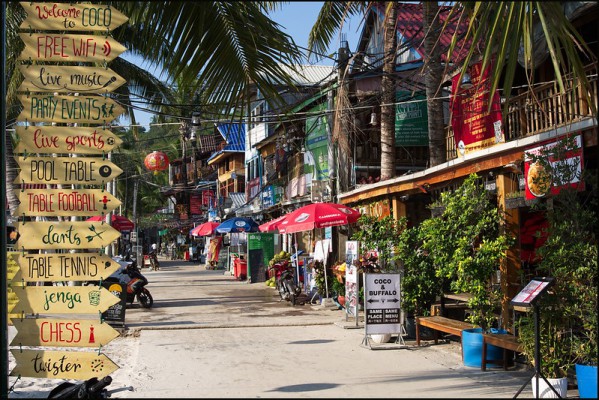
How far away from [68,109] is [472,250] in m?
6.02

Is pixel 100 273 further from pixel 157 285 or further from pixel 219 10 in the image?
pixel 157 285

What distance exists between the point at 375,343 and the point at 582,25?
6367 millimetres

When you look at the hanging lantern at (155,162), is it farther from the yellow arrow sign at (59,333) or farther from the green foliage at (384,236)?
the yellow arrow sign at (59,333)

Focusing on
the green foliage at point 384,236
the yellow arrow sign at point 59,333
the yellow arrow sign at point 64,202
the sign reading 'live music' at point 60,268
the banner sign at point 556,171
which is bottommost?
the yellow arrow sign at point 59,333

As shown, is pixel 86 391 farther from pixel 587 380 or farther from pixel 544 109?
pixel 544 109

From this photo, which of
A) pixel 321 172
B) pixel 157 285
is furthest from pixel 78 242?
pixel 157 285

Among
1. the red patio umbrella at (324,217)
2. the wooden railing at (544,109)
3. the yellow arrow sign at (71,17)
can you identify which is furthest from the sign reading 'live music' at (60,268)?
the red patio umbrella at (324,217)

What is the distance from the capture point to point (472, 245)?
9.83 m

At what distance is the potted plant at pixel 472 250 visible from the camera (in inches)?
369

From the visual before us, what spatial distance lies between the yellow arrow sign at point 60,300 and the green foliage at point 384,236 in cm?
671

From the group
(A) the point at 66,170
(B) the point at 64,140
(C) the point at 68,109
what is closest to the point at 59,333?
(A) the point at 66,170

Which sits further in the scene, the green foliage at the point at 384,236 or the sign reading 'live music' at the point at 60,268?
the green foliage at the point at 384,236

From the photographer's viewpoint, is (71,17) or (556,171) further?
(556,171)

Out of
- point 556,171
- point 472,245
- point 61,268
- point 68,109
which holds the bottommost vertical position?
point 61,268
